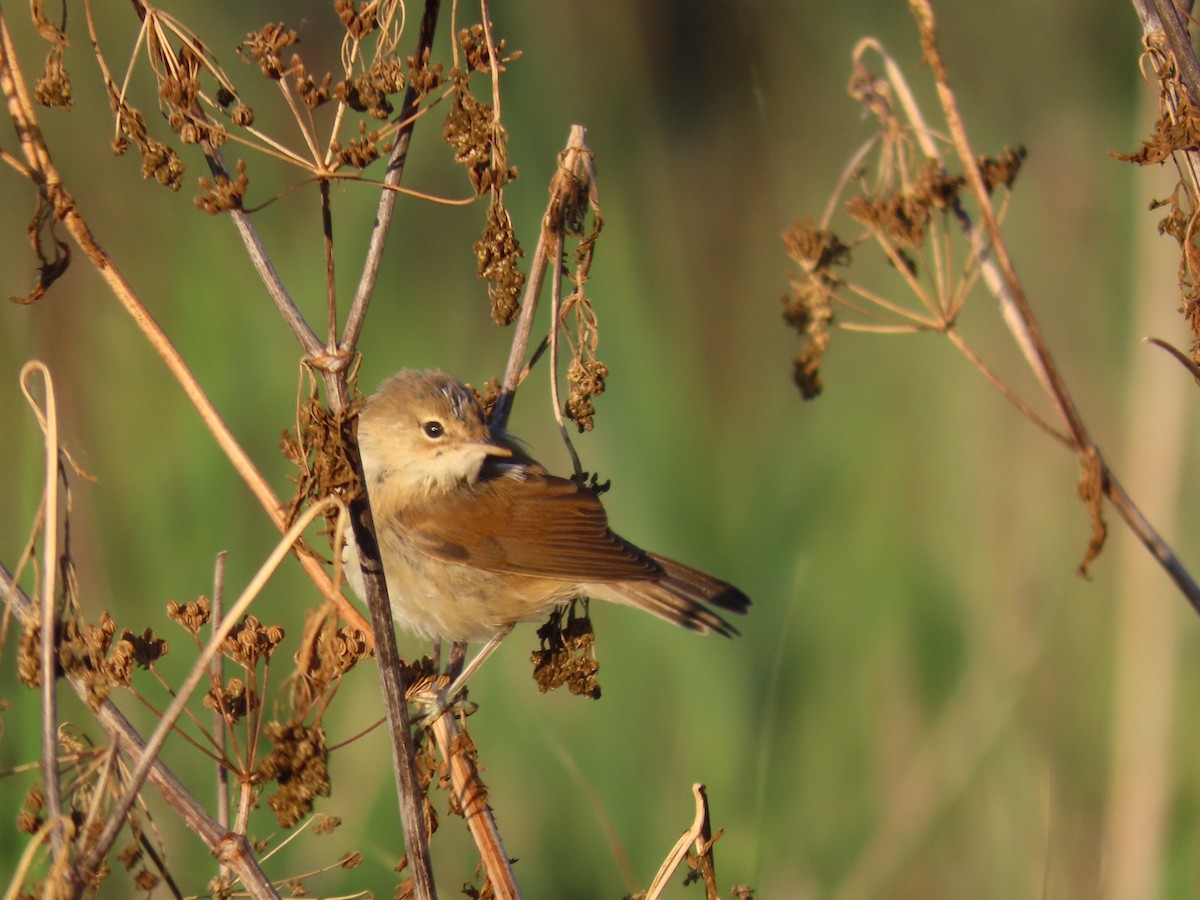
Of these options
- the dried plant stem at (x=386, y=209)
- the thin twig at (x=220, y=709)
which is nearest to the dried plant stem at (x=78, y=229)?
the thin twig at (x=220, y=709)

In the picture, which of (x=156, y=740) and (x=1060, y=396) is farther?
(x=1060, y=396)

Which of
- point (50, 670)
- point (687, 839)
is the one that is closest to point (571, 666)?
point (687, 839)

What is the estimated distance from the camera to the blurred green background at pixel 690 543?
10.3 feet

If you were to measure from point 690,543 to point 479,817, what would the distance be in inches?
56.6

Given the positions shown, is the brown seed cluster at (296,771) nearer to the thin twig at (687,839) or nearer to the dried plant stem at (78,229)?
the dried plant stem at (78,229)

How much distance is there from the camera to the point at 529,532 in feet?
10.6

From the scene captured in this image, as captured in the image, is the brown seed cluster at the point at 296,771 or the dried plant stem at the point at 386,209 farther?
the dried plant stem at the point at 386,209

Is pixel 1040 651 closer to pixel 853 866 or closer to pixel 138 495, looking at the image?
pixel 853 866

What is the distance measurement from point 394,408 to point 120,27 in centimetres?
159

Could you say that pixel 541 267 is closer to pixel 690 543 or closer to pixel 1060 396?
pixel 1060 396

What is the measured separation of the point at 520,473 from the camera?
3.34 m

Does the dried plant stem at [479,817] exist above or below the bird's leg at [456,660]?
below

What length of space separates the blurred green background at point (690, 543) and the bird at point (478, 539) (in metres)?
0.20

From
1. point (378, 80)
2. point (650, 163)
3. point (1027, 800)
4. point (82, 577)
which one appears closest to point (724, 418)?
point (650, 163)
